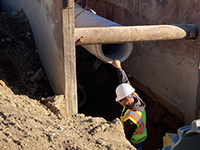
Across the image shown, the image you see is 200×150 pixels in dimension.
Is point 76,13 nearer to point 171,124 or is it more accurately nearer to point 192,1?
point 192,1

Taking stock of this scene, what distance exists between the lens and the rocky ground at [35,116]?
3268 mm

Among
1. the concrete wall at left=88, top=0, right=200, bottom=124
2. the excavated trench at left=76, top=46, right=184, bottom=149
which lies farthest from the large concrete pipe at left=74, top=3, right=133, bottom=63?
the excavated trench at left=76, top=46, right=184, bottom=149

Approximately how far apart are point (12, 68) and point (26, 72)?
0.35 meters

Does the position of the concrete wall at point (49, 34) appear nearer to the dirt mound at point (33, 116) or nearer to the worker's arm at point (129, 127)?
the dirt mound at point (33, 116)

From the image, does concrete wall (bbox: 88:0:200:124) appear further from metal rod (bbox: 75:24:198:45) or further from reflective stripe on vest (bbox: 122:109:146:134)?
reflective stripe on vest (bbox: 122:109:146:134)

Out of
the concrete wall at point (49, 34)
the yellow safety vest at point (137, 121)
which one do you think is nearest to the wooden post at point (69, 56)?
the concrete wall at point (49, 34)

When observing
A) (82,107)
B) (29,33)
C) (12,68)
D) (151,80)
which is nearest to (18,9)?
(29,33)

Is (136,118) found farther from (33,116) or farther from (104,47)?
(104,47)

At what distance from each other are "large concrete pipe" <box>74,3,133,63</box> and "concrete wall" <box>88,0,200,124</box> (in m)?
1.19

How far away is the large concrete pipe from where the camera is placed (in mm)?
5069

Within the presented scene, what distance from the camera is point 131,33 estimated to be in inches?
187

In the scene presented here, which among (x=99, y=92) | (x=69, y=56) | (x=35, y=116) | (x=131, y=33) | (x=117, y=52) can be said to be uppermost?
(x=131, y=33)

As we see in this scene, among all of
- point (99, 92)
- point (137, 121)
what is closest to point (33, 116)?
point (137, 121)

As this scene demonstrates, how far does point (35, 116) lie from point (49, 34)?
1653mm
